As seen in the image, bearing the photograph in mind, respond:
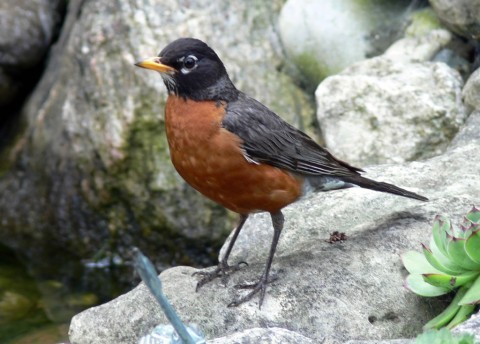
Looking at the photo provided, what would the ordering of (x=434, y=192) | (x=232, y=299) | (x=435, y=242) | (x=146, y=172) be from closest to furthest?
(x=435, y=242), (x=232, y=299), (x=434, y=192), (x=146, y=172)

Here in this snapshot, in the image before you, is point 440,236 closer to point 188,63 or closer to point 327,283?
point 327,283

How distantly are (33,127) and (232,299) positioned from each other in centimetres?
401

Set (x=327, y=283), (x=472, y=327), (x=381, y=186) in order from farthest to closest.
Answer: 1. (x=381, y=186)
2. (x=327, y=283)
3. (x=472, y=327)

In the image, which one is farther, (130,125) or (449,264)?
(130,125)

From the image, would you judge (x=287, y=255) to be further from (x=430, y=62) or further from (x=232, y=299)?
(x=430, y=62)

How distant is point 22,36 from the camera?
25.1 feet

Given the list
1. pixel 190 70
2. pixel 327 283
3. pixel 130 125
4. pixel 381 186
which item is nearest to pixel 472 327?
pixel 327 283

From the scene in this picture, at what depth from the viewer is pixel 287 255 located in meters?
4.50

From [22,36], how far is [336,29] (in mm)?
3028

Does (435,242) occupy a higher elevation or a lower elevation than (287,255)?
higher

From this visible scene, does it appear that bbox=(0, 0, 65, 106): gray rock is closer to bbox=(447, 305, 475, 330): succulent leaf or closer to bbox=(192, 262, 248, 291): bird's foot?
bbox=(192, 262, 248, 291): bird's foot

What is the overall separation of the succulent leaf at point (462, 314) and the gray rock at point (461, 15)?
289cm

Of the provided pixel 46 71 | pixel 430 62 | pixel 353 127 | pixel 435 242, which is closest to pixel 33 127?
pixel 46 71

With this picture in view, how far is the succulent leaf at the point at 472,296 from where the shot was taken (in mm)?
3436
